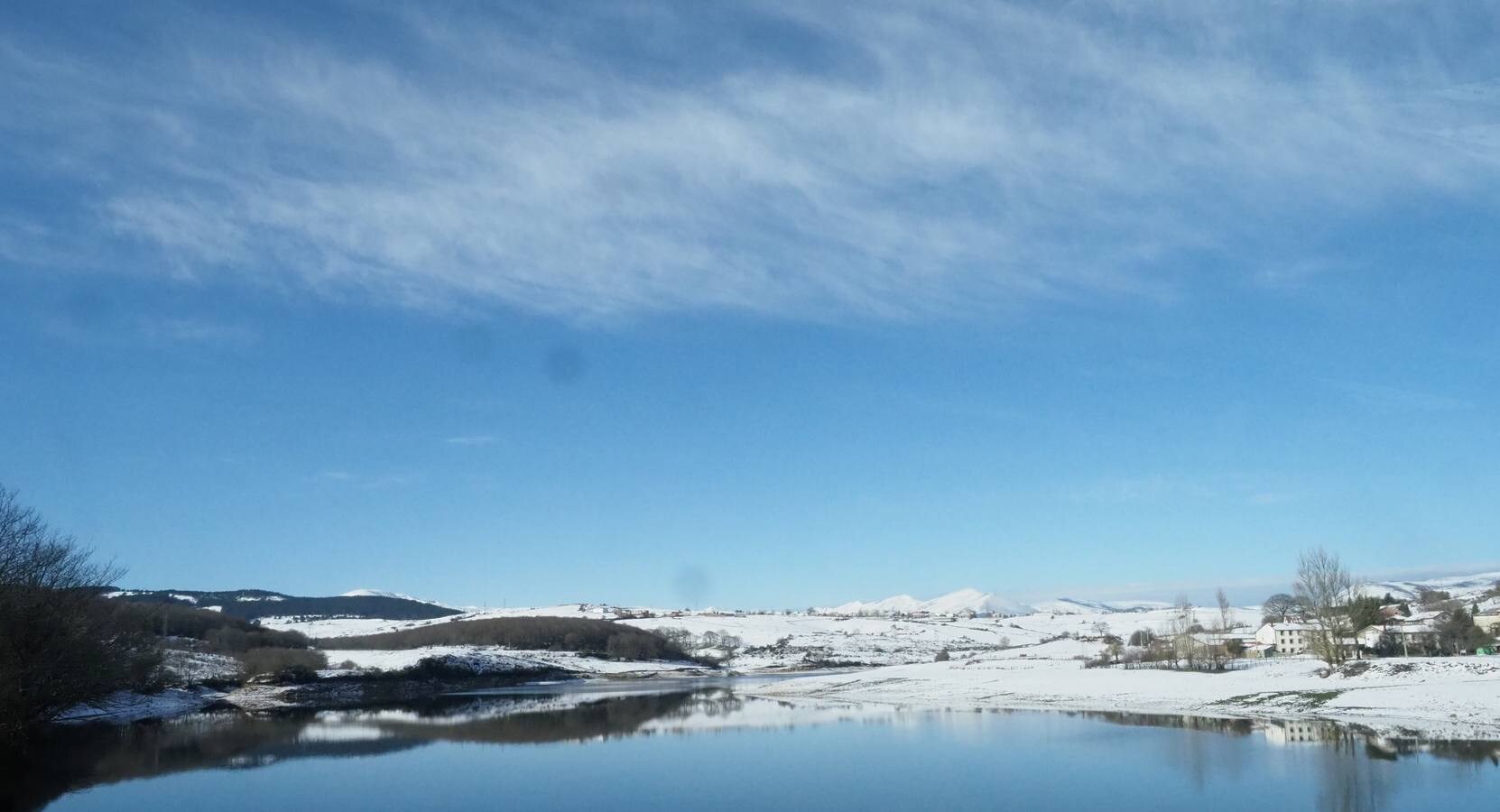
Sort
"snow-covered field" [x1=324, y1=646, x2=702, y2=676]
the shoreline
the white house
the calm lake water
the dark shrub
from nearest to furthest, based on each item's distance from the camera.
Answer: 1. the calm lake water
2. the shoreline
3. the dark shrub
4. the white house
5. "snow-covered field" [x1=324, y1=646, x2=702, y2=676]

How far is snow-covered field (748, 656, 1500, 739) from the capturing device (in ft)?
119

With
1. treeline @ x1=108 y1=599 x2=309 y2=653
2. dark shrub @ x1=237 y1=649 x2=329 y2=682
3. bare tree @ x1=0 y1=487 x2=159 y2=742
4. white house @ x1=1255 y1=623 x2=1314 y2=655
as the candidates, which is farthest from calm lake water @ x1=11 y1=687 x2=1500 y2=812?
treeline @ x1=108 y1=599 x2=309 y2=653

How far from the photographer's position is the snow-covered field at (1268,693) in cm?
3634

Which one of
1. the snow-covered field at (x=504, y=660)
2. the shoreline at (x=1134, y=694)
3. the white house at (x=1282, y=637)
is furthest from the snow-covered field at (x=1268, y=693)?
the snow-covered field at (x=504, y=660)

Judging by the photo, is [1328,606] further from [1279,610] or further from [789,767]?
[1279,610]

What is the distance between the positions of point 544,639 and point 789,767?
140409mm

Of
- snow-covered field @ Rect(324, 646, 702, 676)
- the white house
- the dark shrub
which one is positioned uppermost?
the white house

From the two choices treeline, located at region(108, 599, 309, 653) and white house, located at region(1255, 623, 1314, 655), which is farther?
treeline, located at region(108, 599, 309, 653)

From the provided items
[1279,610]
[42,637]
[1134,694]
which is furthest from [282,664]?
[1279,610]

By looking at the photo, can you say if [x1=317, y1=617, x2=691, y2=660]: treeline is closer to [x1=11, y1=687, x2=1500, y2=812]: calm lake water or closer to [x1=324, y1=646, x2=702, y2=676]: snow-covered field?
[x1=324, y1=646, x2=702, y2=676]: snow-covered field

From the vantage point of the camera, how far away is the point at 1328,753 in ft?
91.9

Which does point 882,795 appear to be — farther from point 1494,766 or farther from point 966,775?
point 1494,766

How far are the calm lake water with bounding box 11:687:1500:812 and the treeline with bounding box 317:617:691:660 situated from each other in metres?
111

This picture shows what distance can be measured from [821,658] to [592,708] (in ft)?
322
